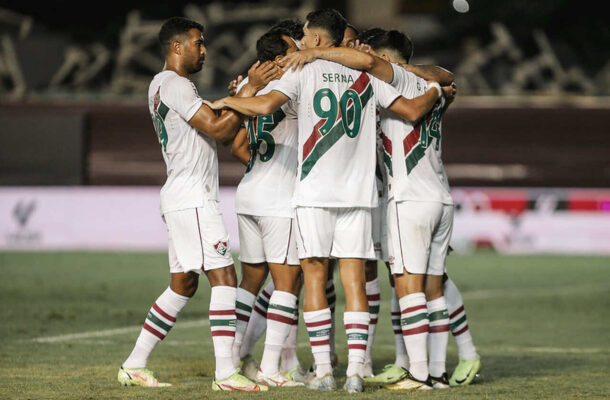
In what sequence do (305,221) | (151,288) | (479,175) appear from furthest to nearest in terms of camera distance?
(479,175) < (151,288) < (305,221)

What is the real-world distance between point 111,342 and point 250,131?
2.71 meters

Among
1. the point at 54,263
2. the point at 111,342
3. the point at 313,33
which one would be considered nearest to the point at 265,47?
the point at 313,33

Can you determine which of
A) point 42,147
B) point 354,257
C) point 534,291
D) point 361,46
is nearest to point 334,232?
point 354,257

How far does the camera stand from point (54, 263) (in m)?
16.6

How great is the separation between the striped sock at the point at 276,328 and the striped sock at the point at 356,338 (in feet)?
1.40

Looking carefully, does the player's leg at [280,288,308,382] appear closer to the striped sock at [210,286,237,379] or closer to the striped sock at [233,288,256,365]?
the striped sock at [233,288,256,365]

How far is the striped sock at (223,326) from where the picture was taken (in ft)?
21.2

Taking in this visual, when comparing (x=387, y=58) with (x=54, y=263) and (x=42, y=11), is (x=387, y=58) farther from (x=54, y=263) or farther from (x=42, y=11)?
(x=42, y=11)

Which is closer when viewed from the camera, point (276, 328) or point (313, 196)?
point (313, 196)

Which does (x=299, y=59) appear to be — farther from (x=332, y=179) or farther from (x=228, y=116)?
(x=332, y=179)

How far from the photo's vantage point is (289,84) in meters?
6.36

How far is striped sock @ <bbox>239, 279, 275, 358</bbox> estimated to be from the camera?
722 cm

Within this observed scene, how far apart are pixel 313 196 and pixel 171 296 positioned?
1.09m

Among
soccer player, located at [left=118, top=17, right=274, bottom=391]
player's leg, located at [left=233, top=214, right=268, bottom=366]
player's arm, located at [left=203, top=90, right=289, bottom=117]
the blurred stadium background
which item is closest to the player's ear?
soccer player, located at [left=118, top=17, right=274, bottom=391]
